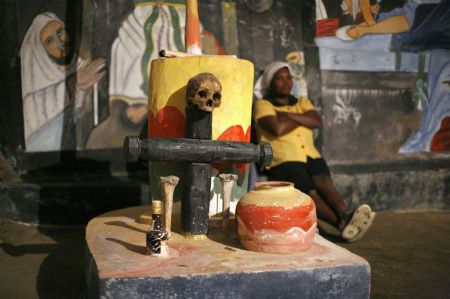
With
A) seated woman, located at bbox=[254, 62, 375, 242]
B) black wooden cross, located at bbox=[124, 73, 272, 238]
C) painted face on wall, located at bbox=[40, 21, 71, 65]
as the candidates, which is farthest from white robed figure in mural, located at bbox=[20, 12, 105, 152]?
black wooden cross, located at bbox=[124, 73, 272, 238]

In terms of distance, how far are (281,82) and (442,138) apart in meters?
2.53

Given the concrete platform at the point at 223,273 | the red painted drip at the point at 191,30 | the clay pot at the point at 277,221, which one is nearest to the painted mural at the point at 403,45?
the red painted drip at the point at 191,30

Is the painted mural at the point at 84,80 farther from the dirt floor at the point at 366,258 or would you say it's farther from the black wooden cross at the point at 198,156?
the black wooden cross at the point at 198,156

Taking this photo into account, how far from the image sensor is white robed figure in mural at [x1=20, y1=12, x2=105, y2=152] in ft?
A: 14.6

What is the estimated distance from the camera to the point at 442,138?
568cm

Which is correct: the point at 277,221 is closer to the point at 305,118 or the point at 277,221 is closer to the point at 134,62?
the point at 305,118

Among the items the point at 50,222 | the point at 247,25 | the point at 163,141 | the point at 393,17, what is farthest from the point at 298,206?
the point at 393,17

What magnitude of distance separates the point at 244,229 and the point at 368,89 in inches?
142

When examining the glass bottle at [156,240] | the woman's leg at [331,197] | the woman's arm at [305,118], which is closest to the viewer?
the glass bottle at [156,240]

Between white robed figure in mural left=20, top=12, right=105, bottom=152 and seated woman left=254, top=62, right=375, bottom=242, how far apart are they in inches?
64.2

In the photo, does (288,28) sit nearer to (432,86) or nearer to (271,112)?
(271,112)

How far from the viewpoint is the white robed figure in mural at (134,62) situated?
15.1ft

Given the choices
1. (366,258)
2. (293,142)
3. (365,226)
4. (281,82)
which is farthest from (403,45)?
(366,258)

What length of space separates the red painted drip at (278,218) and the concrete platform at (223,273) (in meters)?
0.13
